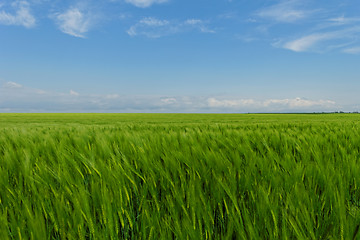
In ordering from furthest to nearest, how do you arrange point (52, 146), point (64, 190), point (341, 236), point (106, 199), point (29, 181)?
point (52, 146)
point (29, 181)
point (64, 190)
point (106, 199)
point (341, 236)

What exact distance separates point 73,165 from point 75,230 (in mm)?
646

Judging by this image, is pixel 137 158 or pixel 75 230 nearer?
→ pixel 75 230

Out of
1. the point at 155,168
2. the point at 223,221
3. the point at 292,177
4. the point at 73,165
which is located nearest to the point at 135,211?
the point at 155,168

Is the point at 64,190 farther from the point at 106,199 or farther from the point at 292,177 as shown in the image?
the point at 292,177

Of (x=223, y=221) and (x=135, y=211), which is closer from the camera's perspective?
(x=223, y=221)

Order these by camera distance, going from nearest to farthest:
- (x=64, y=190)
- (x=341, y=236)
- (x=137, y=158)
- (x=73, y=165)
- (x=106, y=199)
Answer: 1. (x=341, y=236)
2. (x=106, y=199)
3. (x=64, y=190)
4. (x=73, y=165)
5. (x=137, y=158)

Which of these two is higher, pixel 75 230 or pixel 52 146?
pixel 52 146

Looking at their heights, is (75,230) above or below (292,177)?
below

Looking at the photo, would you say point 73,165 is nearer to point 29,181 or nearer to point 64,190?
point 29,181

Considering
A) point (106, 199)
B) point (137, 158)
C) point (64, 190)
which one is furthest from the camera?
point (137, 158)

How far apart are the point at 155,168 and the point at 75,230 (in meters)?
0.53

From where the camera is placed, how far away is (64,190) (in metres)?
1.07

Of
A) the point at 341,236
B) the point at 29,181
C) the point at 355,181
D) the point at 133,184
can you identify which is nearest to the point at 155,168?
the point at 133,184

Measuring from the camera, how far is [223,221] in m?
0.90
